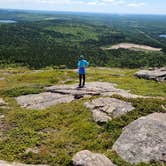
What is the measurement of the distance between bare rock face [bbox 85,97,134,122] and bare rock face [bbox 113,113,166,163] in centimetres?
177

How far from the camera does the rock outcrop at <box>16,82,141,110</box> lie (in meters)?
23.8

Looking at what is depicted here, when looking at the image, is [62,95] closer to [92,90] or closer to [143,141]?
[92,90]

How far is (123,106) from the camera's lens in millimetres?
20203

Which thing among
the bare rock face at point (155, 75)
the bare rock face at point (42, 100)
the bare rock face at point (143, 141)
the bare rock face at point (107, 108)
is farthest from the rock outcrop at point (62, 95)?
the bare rock face at point (155, 75)

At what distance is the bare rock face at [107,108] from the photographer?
18953 millimetres

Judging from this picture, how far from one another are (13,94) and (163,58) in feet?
461

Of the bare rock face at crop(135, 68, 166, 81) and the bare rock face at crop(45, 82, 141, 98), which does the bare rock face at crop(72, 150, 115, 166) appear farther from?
the bare rock face at crop(135, 68, 166, 81)

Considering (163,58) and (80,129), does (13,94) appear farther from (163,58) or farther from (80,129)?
(163,58)

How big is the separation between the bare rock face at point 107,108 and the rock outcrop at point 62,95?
3106mm

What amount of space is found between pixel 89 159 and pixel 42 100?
448 inches

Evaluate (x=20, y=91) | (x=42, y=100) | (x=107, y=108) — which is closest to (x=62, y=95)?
(x=42, y=100)

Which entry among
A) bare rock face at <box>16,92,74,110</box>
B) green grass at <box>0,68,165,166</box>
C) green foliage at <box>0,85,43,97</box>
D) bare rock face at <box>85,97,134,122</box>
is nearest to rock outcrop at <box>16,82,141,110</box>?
bare rock face at <box>16,92,74,110</box>

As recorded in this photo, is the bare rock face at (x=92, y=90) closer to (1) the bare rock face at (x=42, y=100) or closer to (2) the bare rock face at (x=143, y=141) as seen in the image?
(1) the bare rock face at (x=42, y=100)

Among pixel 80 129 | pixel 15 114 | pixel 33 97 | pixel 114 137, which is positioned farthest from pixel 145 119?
pixel 33 97
